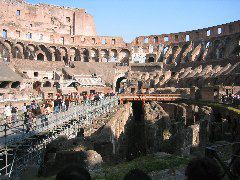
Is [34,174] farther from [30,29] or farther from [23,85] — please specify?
[30,29]

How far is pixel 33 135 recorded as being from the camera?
40.6 feet

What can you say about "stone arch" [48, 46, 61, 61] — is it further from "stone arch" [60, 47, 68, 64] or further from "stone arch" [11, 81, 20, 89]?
"stone arch" [11, 81, 20, 89]

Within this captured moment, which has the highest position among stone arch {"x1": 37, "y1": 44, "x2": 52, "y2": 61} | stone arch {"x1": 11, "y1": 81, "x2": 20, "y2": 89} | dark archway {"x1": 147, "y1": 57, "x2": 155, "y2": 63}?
stone arch {"x1": 37, "y1": 44, "x2": 52, "y2": 61}

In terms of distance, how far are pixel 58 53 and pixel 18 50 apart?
27.9 feet

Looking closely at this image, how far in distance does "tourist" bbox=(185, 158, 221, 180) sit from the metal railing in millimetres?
6441

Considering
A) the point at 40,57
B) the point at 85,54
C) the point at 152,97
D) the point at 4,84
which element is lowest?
the point at 152,97

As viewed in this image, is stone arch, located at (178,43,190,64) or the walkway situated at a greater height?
stone arch, located at (178,43,190,64)

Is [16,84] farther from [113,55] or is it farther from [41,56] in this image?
[113,55]

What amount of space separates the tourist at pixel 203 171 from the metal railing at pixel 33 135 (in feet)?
21.1

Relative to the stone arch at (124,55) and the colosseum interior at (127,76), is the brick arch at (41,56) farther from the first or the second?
the stone arch at (124,55)

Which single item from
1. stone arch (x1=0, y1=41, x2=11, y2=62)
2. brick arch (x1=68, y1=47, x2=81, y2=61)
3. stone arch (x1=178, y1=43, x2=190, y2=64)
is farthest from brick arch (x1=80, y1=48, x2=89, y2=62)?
stone arch (x1=178, y1=43, x2=190, y2=64)

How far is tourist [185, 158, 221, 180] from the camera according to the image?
3.27 meters

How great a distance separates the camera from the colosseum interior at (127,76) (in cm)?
Result: 1717

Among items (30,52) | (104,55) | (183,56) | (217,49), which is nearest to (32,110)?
(30,52)
